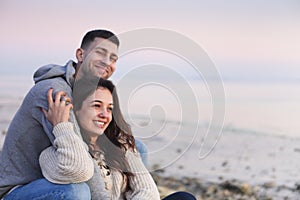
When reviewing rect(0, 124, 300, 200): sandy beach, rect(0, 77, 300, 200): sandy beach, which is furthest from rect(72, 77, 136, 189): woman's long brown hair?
rect(0, 124, 300, 200): sandy beach

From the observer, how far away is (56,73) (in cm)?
178

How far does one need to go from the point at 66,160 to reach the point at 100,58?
0.49 m

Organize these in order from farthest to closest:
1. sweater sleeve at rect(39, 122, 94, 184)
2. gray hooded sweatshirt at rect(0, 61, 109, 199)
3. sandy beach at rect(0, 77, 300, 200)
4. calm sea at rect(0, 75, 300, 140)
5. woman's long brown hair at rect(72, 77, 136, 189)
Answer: sandy beach at rect(0, 77, 300, 200) < calm sea at rect(0, 75, 300, 140) < woman's long brown hair at rect(72, 77, 136, 189) < gray hooded sweatshirt at rect(0, 61, 109, 199) < sweater sleeve at rect(39, 122, 94, 184)

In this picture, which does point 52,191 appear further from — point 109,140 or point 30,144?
point 109,140

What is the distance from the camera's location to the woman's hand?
5.44 feet

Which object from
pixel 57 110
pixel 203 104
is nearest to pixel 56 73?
pixel 57 110

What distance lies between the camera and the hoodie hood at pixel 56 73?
69.6 inches

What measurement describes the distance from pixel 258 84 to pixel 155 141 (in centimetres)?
150

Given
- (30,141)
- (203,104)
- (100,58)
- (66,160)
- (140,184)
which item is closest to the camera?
(66,160)

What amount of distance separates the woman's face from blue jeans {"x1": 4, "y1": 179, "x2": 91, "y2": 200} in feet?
0.75

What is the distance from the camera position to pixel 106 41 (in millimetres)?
1996

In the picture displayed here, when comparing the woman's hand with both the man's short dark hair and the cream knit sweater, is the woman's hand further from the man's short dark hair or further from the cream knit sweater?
the man's short dark hair

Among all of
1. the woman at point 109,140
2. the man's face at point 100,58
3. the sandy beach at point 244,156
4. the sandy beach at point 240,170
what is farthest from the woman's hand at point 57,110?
the sandy beach at point 240,170

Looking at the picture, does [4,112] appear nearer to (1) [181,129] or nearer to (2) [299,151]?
(1) [181,129]
